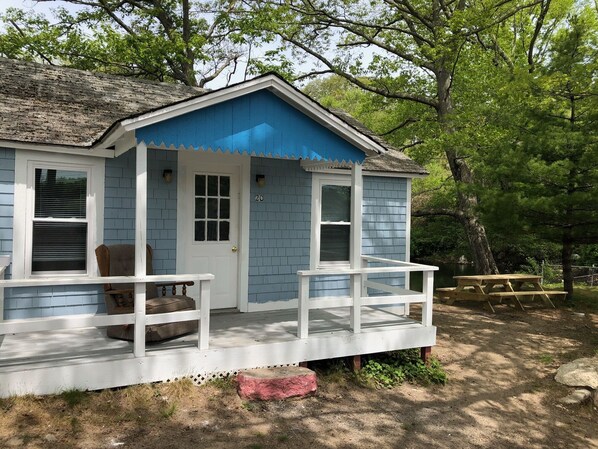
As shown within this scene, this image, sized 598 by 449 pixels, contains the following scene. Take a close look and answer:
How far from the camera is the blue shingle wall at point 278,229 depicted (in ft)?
24.3

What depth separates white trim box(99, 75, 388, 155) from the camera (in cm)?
493

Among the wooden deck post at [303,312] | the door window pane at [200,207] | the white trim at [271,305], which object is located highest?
the door window pane at [200,207]

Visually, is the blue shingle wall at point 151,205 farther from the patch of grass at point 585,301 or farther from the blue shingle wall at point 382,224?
the patch of grass at point 585,301

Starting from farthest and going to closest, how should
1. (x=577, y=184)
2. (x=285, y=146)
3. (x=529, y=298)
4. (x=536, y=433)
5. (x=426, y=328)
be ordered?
(x=529, y=298), (x=577, y=184), (x=426, y=328), (x=285, y=146), (x=536, y=433)

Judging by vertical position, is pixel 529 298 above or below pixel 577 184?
below

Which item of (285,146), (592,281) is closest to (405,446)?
(285,146)

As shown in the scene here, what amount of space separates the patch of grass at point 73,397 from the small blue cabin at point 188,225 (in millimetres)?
64

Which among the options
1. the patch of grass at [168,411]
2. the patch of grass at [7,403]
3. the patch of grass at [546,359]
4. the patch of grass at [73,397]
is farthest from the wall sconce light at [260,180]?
the patch of grass at [546,359]

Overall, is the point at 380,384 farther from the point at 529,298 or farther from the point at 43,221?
the point at 529,298

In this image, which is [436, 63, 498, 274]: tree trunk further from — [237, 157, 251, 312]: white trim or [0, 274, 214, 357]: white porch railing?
[0, 274, 214, 357]: white porch railing

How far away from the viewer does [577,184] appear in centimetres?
1030

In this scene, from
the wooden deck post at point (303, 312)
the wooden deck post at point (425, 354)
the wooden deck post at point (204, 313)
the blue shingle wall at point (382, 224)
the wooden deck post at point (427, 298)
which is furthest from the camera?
the blue shingle wall at point (382, 224)

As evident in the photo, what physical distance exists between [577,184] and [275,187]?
6.90m

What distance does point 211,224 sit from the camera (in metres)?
7.14
